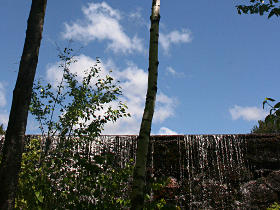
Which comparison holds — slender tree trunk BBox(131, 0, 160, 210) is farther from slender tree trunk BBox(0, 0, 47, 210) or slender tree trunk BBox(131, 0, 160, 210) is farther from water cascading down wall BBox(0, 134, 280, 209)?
water cascading down wall BBox(0, 134, 280, 209)

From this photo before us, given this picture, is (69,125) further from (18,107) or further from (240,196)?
(240,196)

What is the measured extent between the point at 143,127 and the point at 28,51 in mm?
2340

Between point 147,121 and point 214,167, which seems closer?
point 147,121

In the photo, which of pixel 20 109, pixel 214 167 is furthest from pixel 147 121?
pixel 214 167

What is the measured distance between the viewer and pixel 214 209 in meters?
11.6

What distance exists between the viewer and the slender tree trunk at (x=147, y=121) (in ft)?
11.4

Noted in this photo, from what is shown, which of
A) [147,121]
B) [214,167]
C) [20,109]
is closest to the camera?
[147,121]

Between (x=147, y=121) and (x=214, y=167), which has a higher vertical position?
(x=147, y=121)

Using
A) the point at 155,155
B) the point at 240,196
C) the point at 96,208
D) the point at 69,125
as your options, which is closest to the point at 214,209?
the point at 240,196

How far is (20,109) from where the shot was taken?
4508 millimetres

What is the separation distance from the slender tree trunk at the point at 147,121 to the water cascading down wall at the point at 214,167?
7.43 meters

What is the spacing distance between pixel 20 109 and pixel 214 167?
921 cm

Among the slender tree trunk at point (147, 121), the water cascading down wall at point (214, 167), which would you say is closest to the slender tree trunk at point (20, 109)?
the slender tree trunk at point (147, 121)

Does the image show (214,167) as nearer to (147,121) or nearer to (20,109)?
(147,121)
